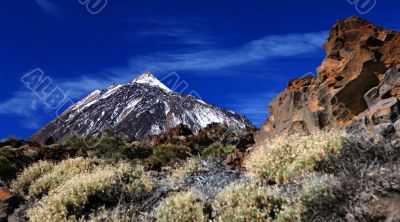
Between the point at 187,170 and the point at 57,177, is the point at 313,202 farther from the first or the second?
the point at 57,177

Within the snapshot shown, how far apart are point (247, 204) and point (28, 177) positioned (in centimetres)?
1204

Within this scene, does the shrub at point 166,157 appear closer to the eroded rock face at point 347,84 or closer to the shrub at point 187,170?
the shrub at point 187,170

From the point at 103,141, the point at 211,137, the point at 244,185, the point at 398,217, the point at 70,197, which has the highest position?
the point at 211,137

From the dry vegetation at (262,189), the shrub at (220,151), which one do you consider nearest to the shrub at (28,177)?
the dry vegetation at (262,189)

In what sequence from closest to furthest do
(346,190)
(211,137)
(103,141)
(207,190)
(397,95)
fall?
(346,190) → (207,190) → (397,95) → (103,141) → (211,137)

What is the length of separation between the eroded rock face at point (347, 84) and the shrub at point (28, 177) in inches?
332

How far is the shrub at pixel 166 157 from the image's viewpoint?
816 inches

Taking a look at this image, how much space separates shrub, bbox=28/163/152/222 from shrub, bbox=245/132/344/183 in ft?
9.56

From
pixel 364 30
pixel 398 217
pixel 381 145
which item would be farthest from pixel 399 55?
pixel 398 217

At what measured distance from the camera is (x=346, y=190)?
7434 millimetres

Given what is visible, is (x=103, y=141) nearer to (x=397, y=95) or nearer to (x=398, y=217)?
(x=397, y=95)

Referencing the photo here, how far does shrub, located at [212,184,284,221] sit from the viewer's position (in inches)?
327

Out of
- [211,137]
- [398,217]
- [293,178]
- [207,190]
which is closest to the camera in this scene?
[398,217]

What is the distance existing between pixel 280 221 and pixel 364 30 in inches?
434
